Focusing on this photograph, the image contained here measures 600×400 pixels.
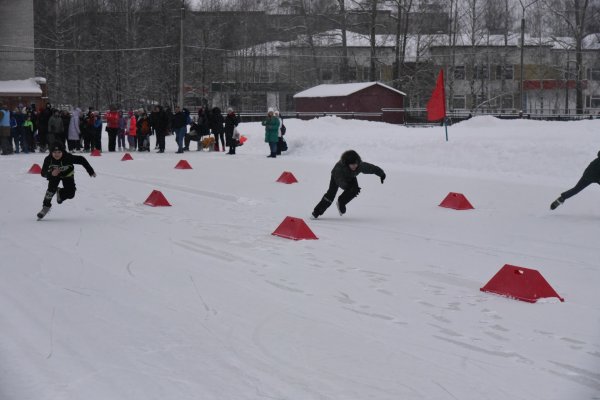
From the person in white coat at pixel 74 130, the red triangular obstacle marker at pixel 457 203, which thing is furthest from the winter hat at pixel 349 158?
the person in white coat at pixel 74 130

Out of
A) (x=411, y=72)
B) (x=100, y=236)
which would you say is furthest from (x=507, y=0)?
(x=100, y=236)

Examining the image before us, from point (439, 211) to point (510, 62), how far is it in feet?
194

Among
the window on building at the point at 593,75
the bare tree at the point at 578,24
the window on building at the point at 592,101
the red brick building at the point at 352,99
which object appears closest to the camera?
the bare tree at the point at 578,24

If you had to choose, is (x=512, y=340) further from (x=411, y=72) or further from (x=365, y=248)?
(x=411, y=72)

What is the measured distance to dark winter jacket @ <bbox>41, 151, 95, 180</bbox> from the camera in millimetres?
12391

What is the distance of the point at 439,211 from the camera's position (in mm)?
13812

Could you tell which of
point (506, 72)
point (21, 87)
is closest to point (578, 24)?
point (506, 72)

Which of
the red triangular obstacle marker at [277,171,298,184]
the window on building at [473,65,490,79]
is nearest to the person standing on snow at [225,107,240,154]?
the red triangular obstacle marker at [277,171,298,184]

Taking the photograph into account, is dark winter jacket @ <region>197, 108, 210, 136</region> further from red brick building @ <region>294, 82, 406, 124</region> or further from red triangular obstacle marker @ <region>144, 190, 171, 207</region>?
red brick building @ <region>294, 82, 406, 124</region>

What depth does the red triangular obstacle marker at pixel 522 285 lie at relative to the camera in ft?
24.0

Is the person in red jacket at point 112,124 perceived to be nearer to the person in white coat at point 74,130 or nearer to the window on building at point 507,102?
the person in white coat at point 74,130

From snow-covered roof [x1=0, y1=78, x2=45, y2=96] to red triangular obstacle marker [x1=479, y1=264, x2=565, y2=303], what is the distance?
4266 cm

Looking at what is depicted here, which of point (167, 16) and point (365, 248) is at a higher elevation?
point (167, 16)

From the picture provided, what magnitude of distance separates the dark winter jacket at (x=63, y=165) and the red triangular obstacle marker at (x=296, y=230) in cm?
331
